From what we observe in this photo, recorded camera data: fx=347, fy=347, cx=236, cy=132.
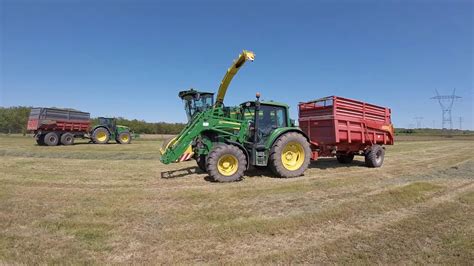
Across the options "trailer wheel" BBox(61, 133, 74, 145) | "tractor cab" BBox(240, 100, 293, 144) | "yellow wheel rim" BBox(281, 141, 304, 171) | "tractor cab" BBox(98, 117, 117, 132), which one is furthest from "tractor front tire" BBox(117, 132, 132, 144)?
"yellow wheel rim" BBox(281, 141, 304, 171)

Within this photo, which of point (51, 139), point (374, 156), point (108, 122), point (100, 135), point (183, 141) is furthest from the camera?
point (108, 122)

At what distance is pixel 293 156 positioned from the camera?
995 centimetres

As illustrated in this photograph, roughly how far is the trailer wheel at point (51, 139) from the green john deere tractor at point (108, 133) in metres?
2.78

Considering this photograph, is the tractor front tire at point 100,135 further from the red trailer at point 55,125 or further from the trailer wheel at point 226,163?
the trailer wheel at point 226,163

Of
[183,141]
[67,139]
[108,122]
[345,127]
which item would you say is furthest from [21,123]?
[345,127]

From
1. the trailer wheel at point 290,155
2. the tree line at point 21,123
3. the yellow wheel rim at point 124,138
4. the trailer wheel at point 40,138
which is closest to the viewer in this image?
the trailer wheel at point 290,155

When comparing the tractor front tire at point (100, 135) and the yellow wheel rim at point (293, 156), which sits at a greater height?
the tractor front tire at point (100, 135)

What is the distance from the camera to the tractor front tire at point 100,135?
26.3 meters

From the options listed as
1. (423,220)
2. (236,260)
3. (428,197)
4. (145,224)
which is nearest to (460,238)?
(423,220)

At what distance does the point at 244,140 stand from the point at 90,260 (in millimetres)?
6218

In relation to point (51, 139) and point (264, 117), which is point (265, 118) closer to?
point (264, 117)

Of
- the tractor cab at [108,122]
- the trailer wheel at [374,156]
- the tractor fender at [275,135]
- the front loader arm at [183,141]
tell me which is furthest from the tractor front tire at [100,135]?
the trailer wheel at [374,156]

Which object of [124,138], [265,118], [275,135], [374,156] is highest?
[265,118]

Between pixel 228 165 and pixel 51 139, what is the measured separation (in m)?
19.3
